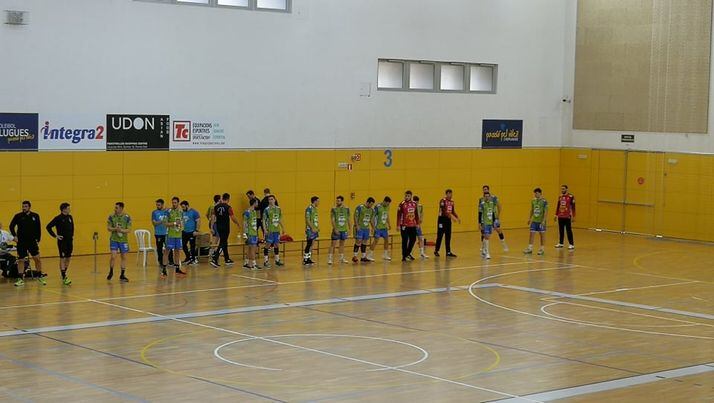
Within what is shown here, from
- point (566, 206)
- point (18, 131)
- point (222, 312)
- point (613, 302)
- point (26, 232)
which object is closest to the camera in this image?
point (222, 312)

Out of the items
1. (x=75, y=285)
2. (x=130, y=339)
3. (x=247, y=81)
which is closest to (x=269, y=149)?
(x=247, y=81)

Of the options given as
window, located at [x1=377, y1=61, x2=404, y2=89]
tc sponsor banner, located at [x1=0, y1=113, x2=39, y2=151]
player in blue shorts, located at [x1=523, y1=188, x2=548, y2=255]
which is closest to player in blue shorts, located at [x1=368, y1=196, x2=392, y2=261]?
player in blue shorts, located at [x1=523, y1=188, x2=548, y2=255]

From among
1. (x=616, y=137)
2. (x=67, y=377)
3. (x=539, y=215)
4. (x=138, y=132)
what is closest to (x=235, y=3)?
(x=138, y=132)

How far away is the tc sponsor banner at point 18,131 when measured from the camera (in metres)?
30.0

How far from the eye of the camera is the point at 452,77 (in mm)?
40469

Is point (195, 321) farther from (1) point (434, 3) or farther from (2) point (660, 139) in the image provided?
(2) point (660, 139)

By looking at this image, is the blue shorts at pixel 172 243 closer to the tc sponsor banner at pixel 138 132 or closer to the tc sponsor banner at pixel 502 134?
the tc sponsor banner at pixel 138 132

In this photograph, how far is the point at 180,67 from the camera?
33.2m

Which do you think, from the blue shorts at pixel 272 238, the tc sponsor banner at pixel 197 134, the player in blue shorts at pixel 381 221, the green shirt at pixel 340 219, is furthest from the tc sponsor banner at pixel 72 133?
the player in blue shorts at pixel 381 221

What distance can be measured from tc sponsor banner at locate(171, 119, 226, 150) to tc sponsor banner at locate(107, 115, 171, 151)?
1.02 ft

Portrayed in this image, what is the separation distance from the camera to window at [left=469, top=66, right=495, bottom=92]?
41.1 m

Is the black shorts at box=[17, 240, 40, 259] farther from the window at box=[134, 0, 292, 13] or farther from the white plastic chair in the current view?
the window at box=[134, 0, 292, 13]

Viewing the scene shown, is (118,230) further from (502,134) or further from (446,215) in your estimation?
(502,134)

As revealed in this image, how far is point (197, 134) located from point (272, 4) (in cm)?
516
